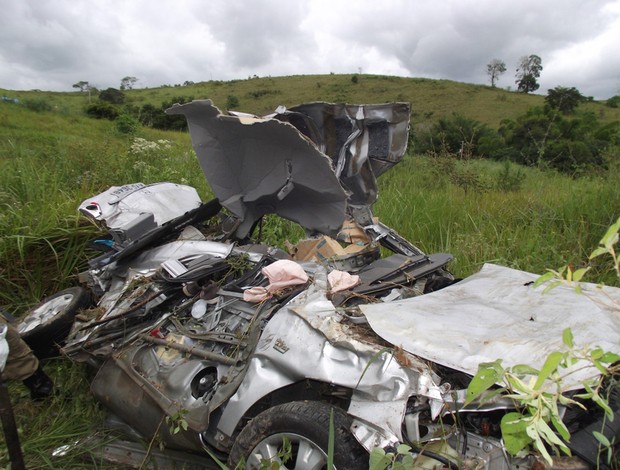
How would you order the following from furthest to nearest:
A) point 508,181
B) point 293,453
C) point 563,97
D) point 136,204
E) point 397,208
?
1. point 563,97
2. point 508,181
3. point 397,208
4. point 136,204
5. point 293,453

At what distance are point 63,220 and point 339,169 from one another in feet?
9.47

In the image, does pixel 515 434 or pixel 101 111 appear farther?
pixel 101 111

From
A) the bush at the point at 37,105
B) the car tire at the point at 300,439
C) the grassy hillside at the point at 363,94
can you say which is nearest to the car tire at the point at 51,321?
the car tire at the point at 300,439

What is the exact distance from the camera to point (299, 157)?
273 cm

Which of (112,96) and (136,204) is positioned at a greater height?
(112,96)

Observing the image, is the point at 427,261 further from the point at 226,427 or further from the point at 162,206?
the point at 162,206

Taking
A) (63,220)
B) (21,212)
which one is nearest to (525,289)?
(63,220)

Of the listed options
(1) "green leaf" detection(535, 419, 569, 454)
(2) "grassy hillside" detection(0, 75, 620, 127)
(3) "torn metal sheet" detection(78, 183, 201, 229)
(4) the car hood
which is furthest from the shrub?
(2) "grassy hillside" detection(0, 75, 620, 127)

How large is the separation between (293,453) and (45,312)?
247 cm

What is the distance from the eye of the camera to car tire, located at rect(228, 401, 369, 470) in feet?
5.24

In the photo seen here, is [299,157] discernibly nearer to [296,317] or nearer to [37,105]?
[296,317]

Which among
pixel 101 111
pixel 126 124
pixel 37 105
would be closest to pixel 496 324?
pixel 126 124

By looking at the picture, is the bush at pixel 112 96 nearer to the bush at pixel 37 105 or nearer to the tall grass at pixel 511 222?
the bush at pixel 37 105

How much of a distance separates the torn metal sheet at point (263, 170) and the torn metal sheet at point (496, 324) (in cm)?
103
